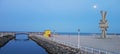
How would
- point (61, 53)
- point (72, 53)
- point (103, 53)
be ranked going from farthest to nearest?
point (61, 53) → point (72, 53) → point (103, 53)

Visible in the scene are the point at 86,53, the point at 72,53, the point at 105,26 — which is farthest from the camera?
the point at 105,26

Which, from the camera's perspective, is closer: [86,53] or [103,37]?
[86,53]

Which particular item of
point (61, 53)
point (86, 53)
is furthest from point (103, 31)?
point (86, 53)

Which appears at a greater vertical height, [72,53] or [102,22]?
[102,22]

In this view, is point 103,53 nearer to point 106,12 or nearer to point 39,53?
point 39,53

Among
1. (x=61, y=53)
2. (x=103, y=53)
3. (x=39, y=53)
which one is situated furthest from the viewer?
(x=39, y=53)

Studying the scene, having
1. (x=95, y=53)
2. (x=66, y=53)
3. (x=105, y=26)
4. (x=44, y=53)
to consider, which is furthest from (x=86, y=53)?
(x=105, y=26)

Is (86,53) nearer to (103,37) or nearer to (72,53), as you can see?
(72,53)

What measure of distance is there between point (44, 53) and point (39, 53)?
0.69 metres

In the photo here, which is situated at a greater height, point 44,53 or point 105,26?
point 105,26

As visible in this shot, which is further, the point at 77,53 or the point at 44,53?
the point at 44,53

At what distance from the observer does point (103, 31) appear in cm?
6412

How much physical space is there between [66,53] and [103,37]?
35616 millimetres

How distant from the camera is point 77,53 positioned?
95.3 feet
